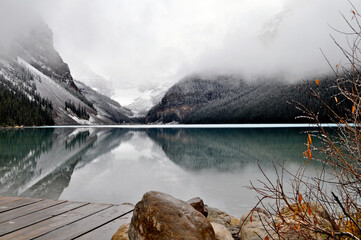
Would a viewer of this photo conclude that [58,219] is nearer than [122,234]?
No

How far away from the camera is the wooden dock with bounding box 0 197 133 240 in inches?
147

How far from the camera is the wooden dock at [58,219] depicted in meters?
3.74

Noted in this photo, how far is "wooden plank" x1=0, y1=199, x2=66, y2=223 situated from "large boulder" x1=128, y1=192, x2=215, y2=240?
236 centimetres

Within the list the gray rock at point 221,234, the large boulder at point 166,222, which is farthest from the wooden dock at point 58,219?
the gray rock at point 221,234

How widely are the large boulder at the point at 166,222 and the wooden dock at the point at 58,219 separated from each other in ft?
2.04

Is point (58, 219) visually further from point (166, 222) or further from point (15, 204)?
point (166, 222)

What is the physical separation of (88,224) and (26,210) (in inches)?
61.4

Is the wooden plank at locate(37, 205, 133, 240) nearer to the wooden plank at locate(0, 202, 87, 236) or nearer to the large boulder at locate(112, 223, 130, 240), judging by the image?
the large boulder at locate(112, 223, 130, 240)

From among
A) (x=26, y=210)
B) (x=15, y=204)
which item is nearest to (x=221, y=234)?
(x=26, y=210)

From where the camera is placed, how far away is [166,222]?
3365mm

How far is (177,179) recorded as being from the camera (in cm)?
1869

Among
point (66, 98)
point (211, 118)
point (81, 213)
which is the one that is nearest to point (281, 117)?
point (211, 118)

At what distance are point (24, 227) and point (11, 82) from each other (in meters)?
165

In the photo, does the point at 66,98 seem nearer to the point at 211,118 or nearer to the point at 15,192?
the point at 211,118
